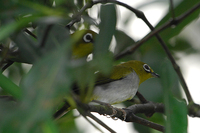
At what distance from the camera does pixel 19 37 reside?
1.12m

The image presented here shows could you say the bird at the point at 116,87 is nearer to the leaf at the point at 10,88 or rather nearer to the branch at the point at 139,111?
the branch at the point at 139,111

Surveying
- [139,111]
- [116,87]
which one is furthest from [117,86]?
[139,111]

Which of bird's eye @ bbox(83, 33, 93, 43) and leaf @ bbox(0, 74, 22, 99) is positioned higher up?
leaf @ bbox(0, 74, 22, 99)

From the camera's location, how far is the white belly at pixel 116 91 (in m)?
2.51

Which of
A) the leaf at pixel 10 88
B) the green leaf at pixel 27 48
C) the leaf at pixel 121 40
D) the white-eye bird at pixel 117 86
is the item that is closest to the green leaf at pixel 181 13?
the leaf at pixel 121 40

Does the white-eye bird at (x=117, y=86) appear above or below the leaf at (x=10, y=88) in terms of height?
below

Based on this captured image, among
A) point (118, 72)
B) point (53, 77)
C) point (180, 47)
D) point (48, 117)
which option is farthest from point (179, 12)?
point (48, 117)

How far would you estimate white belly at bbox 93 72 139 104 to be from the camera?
8.22ft

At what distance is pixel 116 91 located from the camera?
103 inches

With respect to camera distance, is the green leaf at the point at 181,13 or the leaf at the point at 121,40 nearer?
the leaf at the point at 121,40

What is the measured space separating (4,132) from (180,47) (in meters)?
1.88

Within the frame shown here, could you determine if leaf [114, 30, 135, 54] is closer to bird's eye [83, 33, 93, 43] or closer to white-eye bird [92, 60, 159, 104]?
bird's eye [83, 33, 93, 43]

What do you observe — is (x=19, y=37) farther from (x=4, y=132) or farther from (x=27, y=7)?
(x=4, y=132)

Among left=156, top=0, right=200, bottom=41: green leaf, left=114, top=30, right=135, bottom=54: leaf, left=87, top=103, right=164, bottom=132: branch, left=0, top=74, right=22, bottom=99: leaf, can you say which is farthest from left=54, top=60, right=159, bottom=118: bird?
left=0, top=74, right=22, bottom=99: leaf
